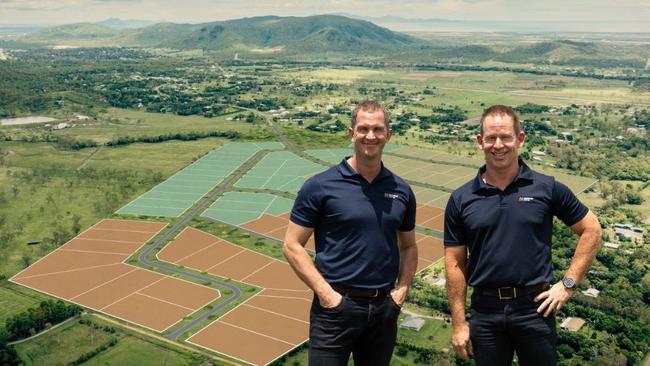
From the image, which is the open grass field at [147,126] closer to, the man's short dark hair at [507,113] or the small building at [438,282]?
the small building at [438,282]

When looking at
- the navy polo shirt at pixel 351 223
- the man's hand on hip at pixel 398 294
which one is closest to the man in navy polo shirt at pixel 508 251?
the man's hand on hip at pixel 398 294

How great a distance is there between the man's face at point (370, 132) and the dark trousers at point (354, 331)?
2.12 metres

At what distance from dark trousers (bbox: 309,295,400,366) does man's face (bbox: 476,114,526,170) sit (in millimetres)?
2552

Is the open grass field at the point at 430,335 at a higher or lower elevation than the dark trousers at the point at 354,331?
lower

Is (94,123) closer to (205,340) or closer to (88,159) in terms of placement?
(88,159)

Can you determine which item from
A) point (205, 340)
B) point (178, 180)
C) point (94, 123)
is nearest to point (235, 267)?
point (205, 340)

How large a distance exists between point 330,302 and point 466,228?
2.22 m

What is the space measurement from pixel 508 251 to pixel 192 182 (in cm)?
8534

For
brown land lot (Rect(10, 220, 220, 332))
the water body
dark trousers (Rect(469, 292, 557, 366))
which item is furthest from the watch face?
the water body

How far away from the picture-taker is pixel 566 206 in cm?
859

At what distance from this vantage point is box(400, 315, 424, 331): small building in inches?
1841

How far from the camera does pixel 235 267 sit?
58844mm

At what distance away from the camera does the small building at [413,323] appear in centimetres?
4675

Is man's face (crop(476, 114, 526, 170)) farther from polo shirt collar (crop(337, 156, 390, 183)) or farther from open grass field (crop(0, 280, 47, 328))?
open grass field (crop(0, 280, 47, 328))
